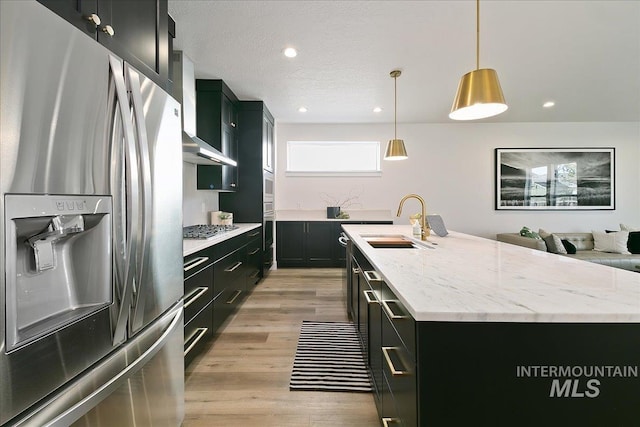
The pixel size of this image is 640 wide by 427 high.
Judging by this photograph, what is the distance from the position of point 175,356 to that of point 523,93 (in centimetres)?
500

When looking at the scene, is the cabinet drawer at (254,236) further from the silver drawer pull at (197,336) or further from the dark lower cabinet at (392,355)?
the dark lower cabinet at (392,355)

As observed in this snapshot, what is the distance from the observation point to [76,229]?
79 cm

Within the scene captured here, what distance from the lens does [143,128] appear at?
1.01 metres

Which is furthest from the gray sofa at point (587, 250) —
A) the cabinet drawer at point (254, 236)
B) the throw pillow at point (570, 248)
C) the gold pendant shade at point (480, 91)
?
the cabinet drawer at point (254, 236)

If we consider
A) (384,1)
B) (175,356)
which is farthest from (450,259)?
(384,1)

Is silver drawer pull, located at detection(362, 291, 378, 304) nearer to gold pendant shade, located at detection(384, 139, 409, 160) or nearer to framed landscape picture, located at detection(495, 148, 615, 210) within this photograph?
gold pendant shade, located at detection(384, 139, 409, 160)

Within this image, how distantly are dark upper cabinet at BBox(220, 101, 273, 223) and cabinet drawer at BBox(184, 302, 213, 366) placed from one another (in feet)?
7.43

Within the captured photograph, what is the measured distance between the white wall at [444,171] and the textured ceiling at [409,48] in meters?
1.16

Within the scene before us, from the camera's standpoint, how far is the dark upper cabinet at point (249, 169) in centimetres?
438

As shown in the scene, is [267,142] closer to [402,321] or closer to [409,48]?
[409,48]

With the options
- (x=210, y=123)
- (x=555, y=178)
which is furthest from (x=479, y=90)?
(x=555, y=178)

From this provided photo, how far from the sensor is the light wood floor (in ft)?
5.28

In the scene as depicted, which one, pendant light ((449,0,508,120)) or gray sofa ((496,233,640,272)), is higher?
pendant light ((449,0,508,120))

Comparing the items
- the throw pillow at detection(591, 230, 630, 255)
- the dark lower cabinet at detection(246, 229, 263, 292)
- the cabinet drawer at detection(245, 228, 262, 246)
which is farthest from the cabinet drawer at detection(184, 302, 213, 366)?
the throw pillow at detection(591, 230, 630, 255)
